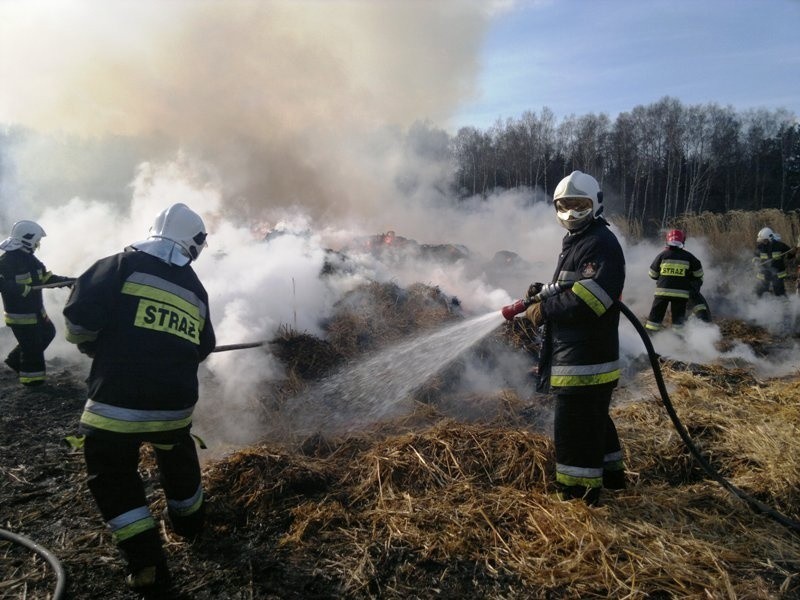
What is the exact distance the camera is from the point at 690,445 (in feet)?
12.5

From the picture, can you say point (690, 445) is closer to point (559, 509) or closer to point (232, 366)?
point (559, 509)

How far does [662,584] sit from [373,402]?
151 inches

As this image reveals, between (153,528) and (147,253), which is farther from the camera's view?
(147,253)

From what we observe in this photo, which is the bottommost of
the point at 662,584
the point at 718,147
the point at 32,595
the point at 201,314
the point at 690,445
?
the point at 32,595

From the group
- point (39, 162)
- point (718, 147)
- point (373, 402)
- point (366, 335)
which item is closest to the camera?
point (373, 402)

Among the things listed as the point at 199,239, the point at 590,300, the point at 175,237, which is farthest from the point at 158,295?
the point at 590,300

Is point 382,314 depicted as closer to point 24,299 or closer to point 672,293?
point 672,293

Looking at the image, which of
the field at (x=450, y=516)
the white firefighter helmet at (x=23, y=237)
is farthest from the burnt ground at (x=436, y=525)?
the white firefighter helmet at (x=23, y=237)

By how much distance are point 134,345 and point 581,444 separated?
114 inches

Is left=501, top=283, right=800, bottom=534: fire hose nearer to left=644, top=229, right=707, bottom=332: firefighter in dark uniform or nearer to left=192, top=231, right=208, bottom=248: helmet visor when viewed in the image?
left=192, top=231, right=208, bottom=248: helmet visor

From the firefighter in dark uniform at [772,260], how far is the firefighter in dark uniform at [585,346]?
36.2 ft

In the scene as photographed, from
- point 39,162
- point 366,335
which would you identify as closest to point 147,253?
point 366,335

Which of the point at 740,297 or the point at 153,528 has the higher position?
the point at 740,297

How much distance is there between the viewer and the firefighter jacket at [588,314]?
3.39m
